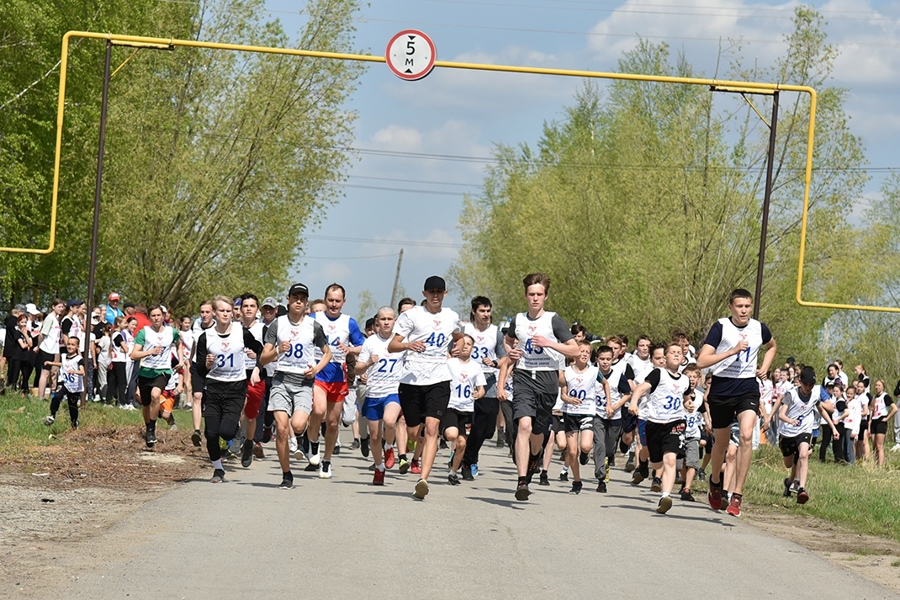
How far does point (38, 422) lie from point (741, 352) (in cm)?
1044

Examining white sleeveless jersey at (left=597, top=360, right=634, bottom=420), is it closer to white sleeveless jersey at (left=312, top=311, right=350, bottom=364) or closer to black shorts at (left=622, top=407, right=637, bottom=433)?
black shorts at (left=622, top=407, right=637, bottom=433)

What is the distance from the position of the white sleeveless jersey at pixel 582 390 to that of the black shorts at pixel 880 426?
42.5ft

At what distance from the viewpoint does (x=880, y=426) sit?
27031 millimetres

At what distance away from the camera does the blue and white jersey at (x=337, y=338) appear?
1425 cm

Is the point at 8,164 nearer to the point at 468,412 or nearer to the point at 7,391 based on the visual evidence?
the point at 7,391

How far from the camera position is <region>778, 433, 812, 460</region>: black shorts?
650 inches

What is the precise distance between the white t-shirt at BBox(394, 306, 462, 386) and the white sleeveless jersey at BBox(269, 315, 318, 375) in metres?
0.92

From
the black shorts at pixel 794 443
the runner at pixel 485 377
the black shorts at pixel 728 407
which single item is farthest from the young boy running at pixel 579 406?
the black shorts at pixel 728 407

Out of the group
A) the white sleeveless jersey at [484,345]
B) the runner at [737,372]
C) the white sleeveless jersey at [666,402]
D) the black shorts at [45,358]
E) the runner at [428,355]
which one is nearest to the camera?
the runner at [737,372]

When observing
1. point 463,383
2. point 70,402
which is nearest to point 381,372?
point 463,383

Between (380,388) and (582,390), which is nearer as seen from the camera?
(380,388)

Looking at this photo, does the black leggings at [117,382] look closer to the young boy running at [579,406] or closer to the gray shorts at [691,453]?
the young boy running at [579,406]

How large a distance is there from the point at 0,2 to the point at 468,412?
21344 mm

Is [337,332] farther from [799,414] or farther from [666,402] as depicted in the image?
[799,414]
